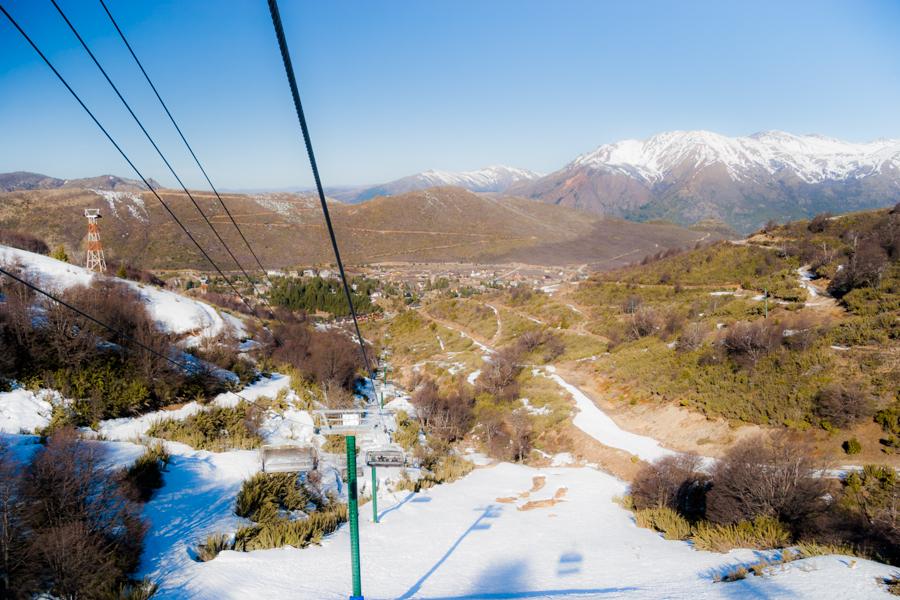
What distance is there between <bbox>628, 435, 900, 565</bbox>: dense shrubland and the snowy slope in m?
20.4

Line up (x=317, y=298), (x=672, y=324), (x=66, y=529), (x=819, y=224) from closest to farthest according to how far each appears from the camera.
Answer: (x=66, y=529), (x=672, y=324), (x=819, y=224), (x=317, y=298)

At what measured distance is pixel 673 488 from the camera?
12844 mm

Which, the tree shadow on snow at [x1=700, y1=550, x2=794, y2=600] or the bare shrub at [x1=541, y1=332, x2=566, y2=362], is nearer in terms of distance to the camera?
the tree shadow on snow at [x1=700, y1=550, x2=794, y2=600]

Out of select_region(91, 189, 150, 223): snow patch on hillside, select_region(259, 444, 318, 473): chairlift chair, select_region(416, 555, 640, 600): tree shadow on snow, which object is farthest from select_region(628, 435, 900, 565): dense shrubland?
select_region(91, 189, 150, 223): snow patch on hillside

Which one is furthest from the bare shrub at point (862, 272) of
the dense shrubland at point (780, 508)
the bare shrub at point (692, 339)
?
the dense shrubland at point (780, 508)

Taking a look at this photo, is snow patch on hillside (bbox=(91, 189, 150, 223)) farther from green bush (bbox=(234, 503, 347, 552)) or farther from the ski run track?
green bush (bbox=(234, 503, 347, 552))

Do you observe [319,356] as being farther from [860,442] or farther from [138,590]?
[860,442]

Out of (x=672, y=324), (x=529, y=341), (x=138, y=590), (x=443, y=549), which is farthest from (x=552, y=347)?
(x=138, y=590)

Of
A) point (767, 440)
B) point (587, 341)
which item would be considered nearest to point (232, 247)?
point (587, 341)

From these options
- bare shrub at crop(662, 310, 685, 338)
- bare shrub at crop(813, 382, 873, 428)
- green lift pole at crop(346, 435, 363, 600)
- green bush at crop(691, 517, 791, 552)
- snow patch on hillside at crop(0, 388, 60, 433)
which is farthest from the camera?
bare shrub at crop(662, 310, 685, 338)

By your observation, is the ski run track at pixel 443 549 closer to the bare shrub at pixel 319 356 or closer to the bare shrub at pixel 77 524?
the bare shrub at pixel 77 524

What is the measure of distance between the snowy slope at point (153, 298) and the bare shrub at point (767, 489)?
2115 cm

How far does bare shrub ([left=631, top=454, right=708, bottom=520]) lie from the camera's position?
40.8 ft

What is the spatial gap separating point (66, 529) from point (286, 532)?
12.4 ft
